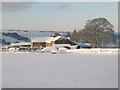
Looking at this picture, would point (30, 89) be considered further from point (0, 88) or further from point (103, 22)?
point (103, 22)

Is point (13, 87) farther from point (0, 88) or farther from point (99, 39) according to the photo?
point (99, 39)

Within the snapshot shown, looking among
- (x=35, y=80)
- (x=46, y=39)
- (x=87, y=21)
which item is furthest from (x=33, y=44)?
(x=35, y=80)

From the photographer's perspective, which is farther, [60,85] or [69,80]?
[69,80]

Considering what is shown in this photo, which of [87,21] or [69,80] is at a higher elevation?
[87,21]

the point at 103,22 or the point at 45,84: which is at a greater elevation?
the point at 103,22

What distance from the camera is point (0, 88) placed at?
819 centimetres

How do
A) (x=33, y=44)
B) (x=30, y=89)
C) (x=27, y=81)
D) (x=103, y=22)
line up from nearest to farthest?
(x=30, y=89)
(x=27, y=81)
(x=103, y=22)
(x=33, y=44)

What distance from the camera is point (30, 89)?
7.93m

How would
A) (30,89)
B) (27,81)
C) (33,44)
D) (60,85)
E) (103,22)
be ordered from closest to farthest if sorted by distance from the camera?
(30,89), (60,85), (27,81), (103,22), (33,44)

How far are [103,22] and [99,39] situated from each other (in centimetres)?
393

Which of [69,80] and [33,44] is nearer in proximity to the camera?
[69,80]

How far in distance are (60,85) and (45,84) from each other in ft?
1.78

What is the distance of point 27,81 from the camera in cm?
917

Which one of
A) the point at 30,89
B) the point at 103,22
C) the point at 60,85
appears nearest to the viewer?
the point at 30,89
